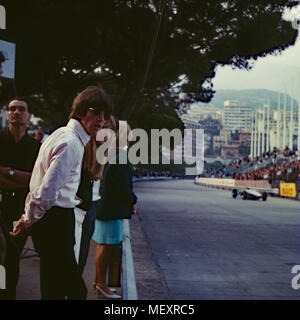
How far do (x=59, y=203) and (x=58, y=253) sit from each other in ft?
0.90

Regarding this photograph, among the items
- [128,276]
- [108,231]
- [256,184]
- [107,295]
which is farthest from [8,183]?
[256,184]

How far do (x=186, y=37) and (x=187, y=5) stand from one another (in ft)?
4.14

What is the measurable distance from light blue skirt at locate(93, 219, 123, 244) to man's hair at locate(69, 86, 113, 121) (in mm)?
2631

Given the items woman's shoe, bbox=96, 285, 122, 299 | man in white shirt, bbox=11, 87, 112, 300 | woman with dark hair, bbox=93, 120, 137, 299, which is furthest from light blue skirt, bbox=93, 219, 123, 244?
man in white shirt, bbox=11, 87, 112, 300

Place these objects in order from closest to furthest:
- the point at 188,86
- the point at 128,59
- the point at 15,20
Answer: the point at 15,20, the point at 128,59, the point at 188,86

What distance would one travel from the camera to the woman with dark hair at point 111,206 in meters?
6.21

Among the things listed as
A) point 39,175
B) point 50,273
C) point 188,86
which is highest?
point 188,86

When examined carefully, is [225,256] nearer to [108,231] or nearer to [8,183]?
[108,231]

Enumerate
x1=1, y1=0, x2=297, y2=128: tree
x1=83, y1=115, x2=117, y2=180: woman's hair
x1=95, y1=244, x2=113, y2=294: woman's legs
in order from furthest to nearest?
x1=1, y1=0, x2=297, y2=128: tree, x1=95, y1=244, x2=113, y2=294: woman's legs, x1=83, y1=115, x2=117, y2=180: woman's hair

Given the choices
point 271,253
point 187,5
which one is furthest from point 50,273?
point 187,5

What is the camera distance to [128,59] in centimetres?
Answer: 1925

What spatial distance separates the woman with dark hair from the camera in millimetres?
6207

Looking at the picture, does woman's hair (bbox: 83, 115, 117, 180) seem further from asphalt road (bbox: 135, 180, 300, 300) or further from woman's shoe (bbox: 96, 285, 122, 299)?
asphalt road (bbox: 135, 180, 300, 300)

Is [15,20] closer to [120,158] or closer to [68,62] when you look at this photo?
[68,62]
